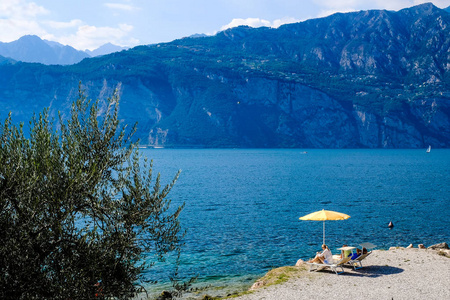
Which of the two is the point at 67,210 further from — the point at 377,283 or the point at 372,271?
the point at 372,271

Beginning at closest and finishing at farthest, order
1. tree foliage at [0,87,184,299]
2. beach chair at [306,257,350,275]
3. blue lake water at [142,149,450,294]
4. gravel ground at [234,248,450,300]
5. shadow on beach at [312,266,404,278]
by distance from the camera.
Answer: tree foliage at [0,87,184,299]
gravel ground at [234,248,450,300]
shadow on beach at [312,266,404,278]
beach chair at [306,257,350,275]
blue lake water at [142,149,450,294]

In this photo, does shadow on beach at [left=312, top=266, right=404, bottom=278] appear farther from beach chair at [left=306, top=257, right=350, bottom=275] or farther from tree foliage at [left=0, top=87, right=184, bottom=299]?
tree foliage at [left=0, top=87, right=184, bottom=299]

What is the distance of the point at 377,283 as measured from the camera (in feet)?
59.9

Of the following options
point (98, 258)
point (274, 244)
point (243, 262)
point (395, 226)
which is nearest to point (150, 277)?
point (243, 262)

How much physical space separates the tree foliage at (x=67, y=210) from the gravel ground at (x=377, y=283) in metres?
6.42

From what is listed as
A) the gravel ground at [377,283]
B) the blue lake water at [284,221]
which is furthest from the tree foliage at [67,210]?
the blue lake water at [284,221]

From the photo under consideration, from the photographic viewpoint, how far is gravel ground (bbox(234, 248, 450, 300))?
54.6 ft

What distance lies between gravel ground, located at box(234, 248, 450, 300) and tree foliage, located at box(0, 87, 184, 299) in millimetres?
6425

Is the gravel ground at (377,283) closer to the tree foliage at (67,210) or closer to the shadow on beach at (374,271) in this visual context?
the shadow on beach at (374,271)

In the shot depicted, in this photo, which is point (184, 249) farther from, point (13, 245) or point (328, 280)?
point (13, 245)

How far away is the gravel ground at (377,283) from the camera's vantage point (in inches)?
655

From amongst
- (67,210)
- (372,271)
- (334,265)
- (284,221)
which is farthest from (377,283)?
(284,221)

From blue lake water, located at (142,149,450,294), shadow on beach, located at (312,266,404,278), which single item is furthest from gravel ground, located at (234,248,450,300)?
blue lake water, located at (142,149,450,294)

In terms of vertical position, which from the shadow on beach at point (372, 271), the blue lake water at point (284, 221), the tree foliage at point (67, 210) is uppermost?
the tree foliage at point (67, 210)
